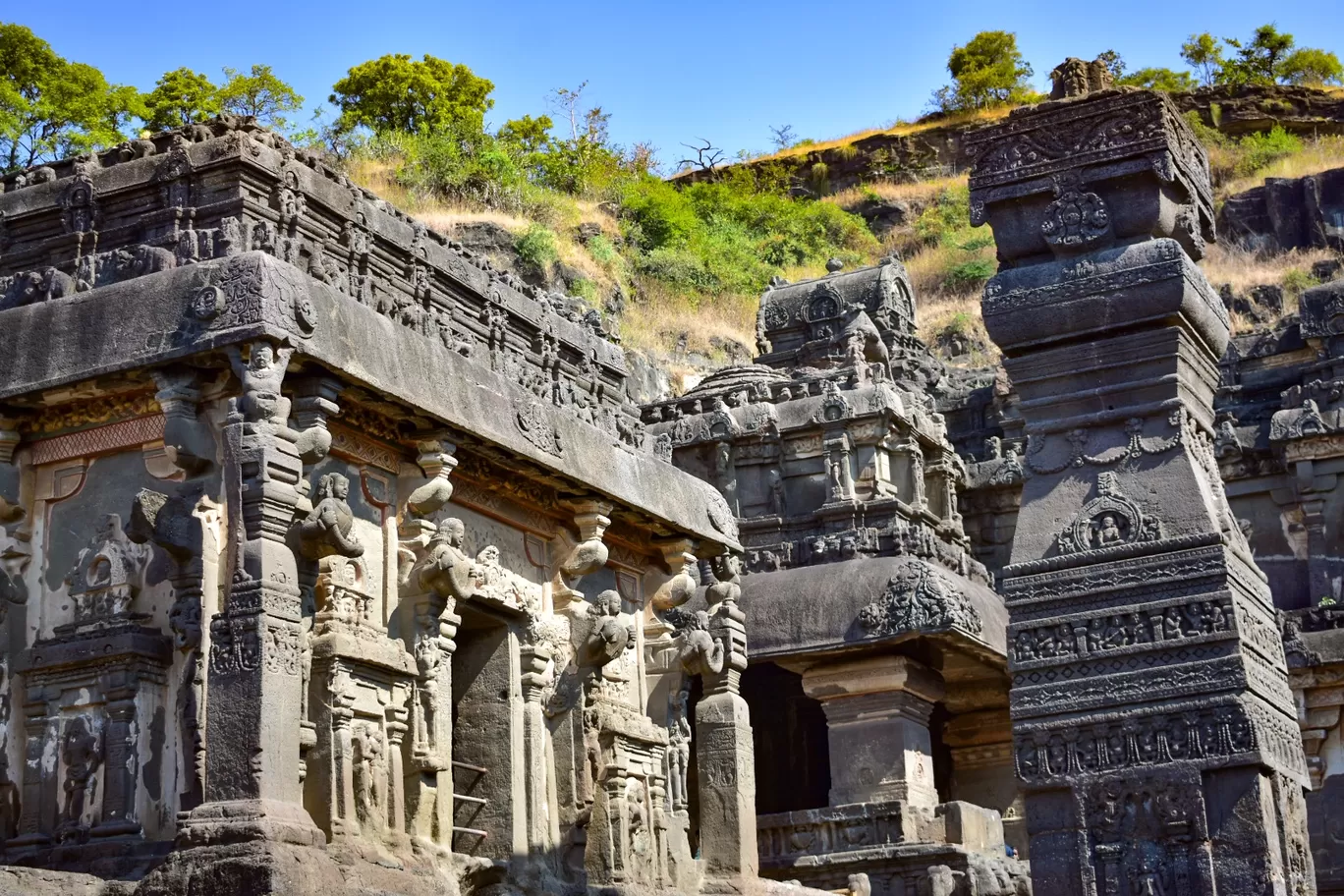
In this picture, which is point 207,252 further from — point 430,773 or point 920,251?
point 920,251

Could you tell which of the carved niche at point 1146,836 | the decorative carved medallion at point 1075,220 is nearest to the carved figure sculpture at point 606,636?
the decorative carved medallion at point 1075,220

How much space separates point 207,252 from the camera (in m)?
10.9

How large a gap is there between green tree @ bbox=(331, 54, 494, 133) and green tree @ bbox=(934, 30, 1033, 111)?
19285mm

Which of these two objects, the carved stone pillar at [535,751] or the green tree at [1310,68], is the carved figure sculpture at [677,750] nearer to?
the carved stone pillar at [535,751]

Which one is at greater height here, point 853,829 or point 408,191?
point 408,191

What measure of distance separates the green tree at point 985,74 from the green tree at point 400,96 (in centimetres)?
1929

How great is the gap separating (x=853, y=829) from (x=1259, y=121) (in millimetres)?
38387

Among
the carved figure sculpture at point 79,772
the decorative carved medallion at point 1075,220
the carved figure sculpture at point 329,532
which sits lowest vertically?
the carved figure sculpture at point 79,772

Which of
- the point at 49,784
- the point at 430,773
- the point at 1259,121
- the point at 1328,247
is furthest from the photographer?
the point at 1259,121

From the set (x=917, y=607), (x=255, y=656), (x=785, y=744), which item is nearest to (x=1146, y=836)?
(x=255, y=656)

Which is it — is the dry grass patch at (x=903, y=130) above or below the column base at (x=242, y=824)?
above

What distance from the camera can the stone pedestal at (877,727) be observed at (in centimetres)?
1827

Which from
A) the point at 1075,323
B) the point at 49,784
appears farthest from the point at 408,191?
the point at 1075,323

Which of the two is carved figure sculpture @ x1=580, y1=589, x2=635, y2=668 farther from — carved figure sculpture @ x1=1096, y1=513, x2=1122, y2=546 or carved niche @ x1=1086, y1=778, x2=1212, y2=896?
carved niche @ x1=1086, y1=778, x2=1212, y2=896
